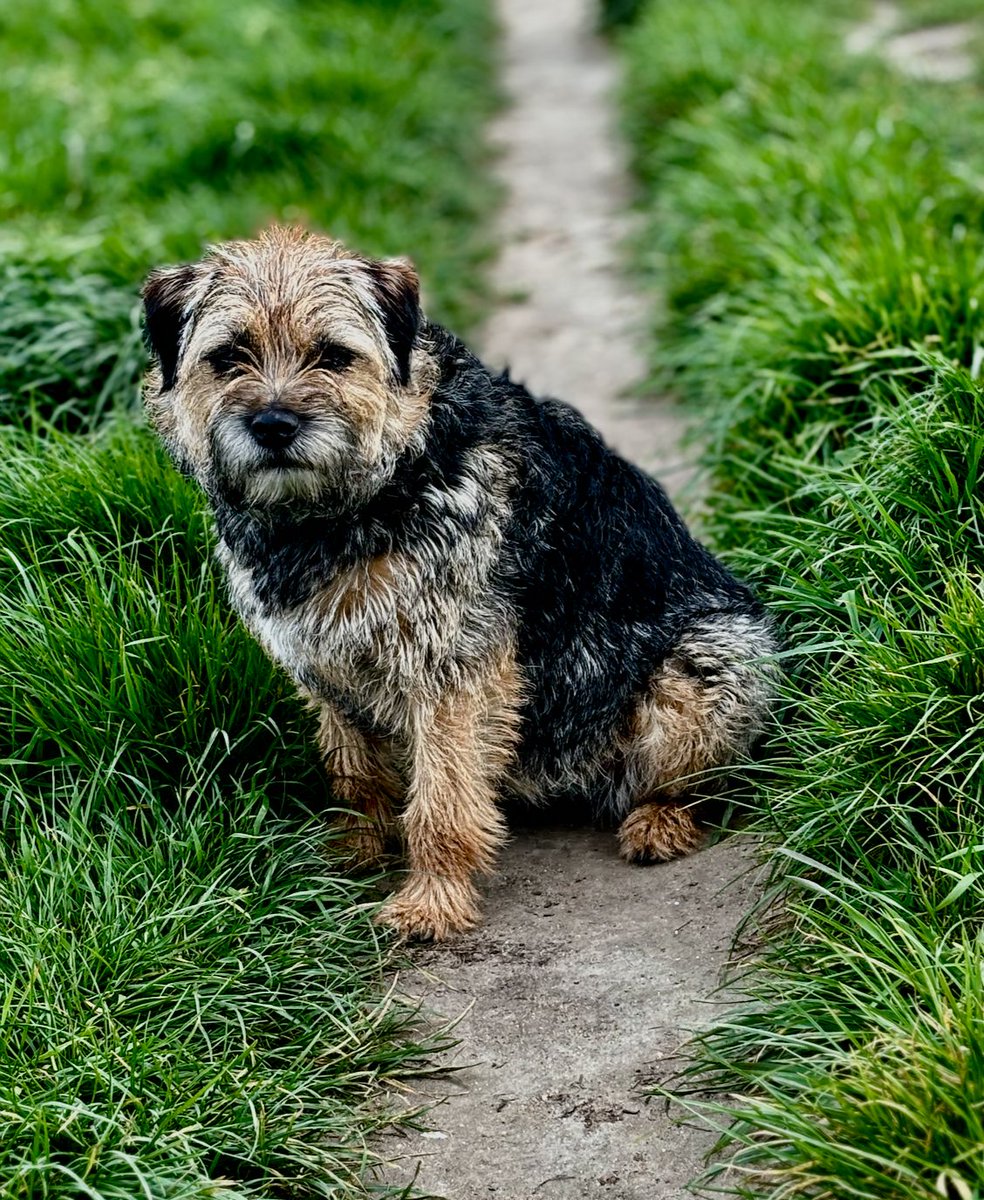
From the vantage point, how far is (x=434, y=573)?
4.14 metres

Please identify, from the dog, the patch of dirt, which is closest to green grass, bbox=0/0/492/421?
the dog

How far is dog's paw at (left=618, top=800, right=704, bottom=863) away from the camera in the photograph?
4.50m

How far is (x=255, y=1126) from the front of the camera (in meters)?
3.34

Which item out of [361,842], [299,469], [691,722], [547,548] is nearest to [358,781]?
[361,842]

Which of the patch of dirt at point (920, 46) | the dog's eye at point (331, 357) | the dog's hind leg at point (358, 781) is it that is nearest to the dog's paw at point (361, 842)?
the dog's hind leg at point (358, 781)

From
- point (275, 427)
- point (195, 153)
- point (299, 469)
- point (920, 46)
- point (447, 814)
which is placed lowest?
point (447, 814)

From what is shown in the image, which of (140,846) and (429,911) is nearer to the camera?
(140,846)

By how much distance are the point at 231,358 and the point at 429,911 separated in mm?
1644

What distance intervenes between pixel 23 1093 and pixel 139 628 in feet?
5.24

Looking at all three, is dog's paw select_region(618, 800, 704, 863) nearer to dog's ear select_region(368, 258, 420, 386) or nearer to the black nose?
dog's ear select_region(368, 258, 420, 386)

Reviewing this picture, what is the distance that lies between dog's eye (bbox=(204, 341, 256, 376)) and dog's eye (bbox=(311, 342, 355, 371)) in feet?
0.53

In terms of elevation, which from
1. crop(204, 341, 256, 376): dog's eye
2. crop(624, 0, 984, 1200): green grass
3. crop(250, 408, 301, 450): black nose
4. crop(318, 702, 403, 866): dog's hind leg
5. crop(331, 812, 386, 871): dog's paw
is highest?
crop(204, 341, 256, 376): dog's eye

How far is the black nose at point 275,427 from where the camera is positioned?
3719 millimetres

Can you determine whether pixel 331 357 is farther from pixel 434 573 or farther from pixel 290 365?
pixel 434 573
